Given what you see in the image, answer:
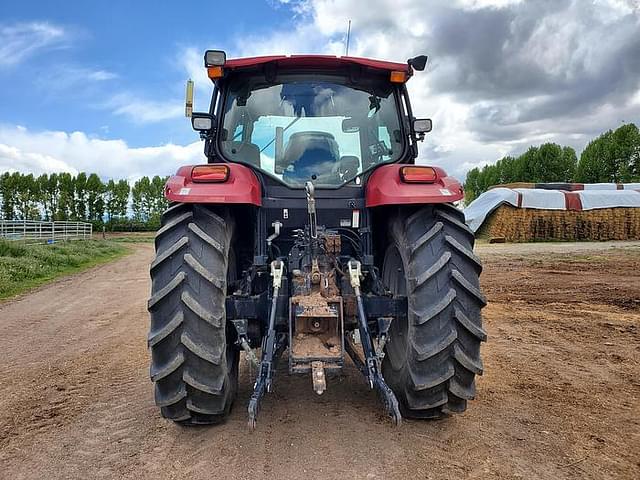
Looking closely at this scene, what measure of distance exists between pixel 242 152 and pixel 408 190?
137 centimetres

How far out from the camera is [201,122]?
3965 mm

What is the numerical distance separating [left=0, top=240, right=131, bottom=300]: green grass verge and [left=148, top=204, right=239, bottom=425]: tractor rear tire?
851cm

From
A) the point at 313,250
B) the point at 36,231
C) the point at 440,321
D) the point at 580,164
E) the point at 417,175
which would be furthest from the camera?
the point at 580,164

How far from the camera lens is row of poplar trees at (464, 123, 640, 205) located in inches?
1656

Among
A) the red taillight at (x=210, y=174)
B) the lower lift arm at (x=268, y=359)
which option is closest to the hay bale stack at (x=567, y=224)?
the lower lift arm at (x=268, y=359)

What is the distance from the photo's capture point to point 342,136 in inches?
156

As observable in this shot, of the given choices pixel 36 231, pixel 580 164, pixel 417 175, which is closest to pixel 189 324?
pixel 417 175

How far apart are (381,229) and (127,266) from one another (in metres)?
14.5

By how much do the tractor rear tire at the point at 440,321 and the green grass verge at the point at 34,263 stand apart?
9.36 metres

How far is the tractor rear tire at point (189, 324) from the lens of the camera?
9.82 feet

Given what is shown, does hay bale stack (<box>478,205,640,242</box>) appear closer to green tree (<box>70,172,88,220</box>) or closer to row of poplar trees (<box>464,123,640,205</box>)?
row of poplar trees (<box>464,123,640,205</box>)

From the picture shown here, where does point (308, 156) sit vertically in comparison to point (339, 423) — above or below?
above

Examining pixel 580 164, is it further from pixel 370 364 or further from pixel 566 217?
pixel 370 364

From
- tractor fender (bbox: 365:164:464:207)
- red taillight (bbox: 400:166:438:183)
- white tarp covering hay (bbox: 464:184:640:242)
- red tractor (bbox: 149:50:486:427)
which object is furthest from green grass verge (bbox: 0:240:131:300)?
white tarp covering hay (bbox: 464:184:640:242)
